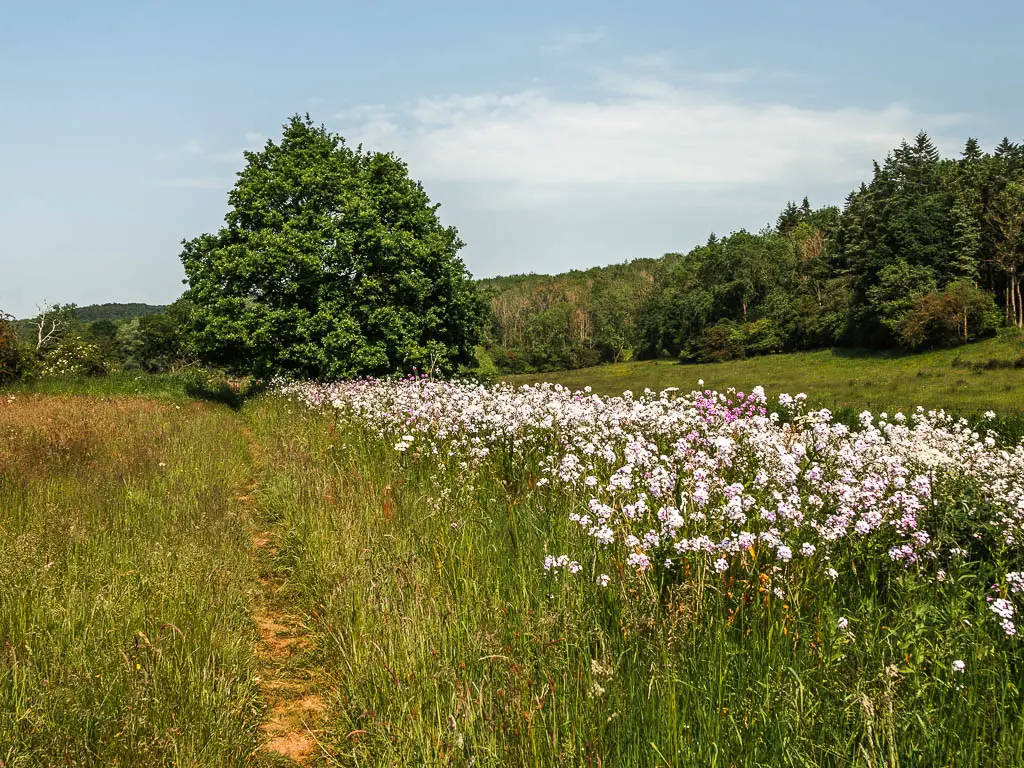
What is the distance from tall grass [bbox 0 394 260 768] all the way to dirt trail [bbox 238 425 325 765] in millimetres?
143

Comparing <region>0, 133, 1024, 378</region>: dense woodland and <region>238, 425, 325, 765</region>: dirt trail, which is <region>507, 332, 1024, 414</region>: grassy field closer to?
<region>0, 133, 1024, 378</region>: dense woodland

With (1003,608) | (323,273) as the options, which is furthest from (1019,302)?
(1003,608)

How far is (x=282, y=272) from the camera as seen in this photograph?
81.9 ft

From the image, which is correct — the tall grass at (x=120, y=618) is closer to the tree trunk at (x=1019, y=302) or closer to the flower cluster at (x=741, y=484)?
the flower cluster at (x=741, y=484)

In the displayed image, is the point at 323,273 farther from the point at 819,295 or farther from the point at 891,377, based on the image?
the point at 819,295

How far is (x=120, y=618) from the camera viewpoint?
14.2 feet

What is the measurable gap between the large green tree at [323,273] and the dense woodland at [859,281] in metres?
4.38

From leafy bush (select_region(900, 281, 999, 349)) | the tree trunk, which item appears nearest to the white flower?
leafy bush (select_region(900, 281, 999, 349))

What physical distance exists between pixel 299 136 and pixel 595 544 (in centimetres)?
2918

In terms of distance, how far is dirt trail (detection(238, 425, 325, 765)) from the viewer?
371 centimetres

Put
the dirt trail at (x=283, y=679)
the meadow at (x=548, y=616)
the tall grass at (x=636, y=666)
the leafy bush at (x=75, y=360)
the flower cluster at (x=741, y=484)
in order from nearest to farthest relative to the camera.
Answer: the tall grass at (x=636, y=666) < the meadow at (x=548, y=616) < the dirt trail at (x=283, y=679) < the flower cluster at (x=741, y=484) < the leafy bush at (x=75, y=360)

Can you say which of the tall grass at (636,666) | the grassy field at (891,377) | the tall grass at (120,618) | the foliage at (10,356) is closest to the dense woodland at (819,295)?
the foliage at (10,356)

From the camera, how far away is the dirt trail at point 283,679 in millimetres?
3707

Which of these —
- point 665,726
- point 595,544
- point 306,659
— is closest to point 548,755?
point 665,726
